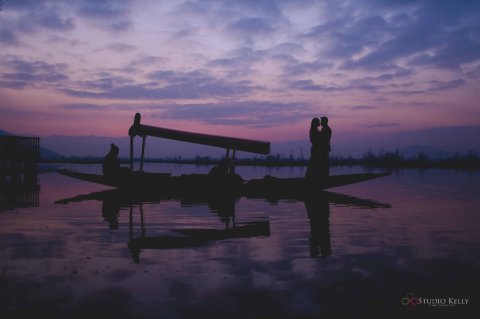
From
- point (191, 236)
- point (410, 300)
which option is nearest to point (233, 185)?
point (191, 236)

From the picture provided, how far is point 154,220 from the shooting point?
10648mm

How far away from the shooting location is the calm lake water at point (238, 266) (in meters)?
4.33

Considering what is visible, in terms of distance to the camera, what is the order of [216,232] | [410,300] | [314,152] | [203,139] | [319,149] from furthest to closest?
1. [203,139]
2. [314,152]
3. [319,149]
4. [216,232]
5. [410,300]

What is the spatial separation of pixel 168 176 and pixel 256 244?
1075 centimetres

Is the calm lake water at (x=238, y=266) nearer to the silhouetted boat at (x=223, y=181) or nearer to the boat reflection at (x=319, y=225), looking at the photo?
the boat reflection at (x=319, y=225)

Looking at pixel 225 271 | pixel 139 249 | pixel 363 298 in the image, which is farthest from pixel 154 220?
pixel 363 298

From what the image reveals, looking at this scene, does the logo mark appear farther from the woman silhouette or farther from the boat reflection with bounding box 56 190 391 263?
the woman silhouette

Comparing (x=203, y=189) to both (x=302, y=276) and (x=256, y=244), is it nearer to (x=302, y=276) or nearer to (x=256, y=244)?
(x=256, y=244)

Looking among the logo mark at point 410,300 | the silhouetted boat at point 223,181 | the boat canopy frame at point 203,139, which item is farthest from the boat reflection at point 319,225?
the boat canopy frame at point 203,139

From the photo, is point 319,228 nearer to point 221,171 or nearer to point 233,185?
point 233,185

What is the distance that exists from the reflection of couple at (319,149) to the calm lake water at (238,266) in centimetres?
503

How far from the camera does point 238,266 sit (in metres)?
5.96

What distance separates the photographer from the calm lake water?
4.33m

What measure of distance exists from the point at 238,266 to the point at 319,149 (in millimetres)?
10621
